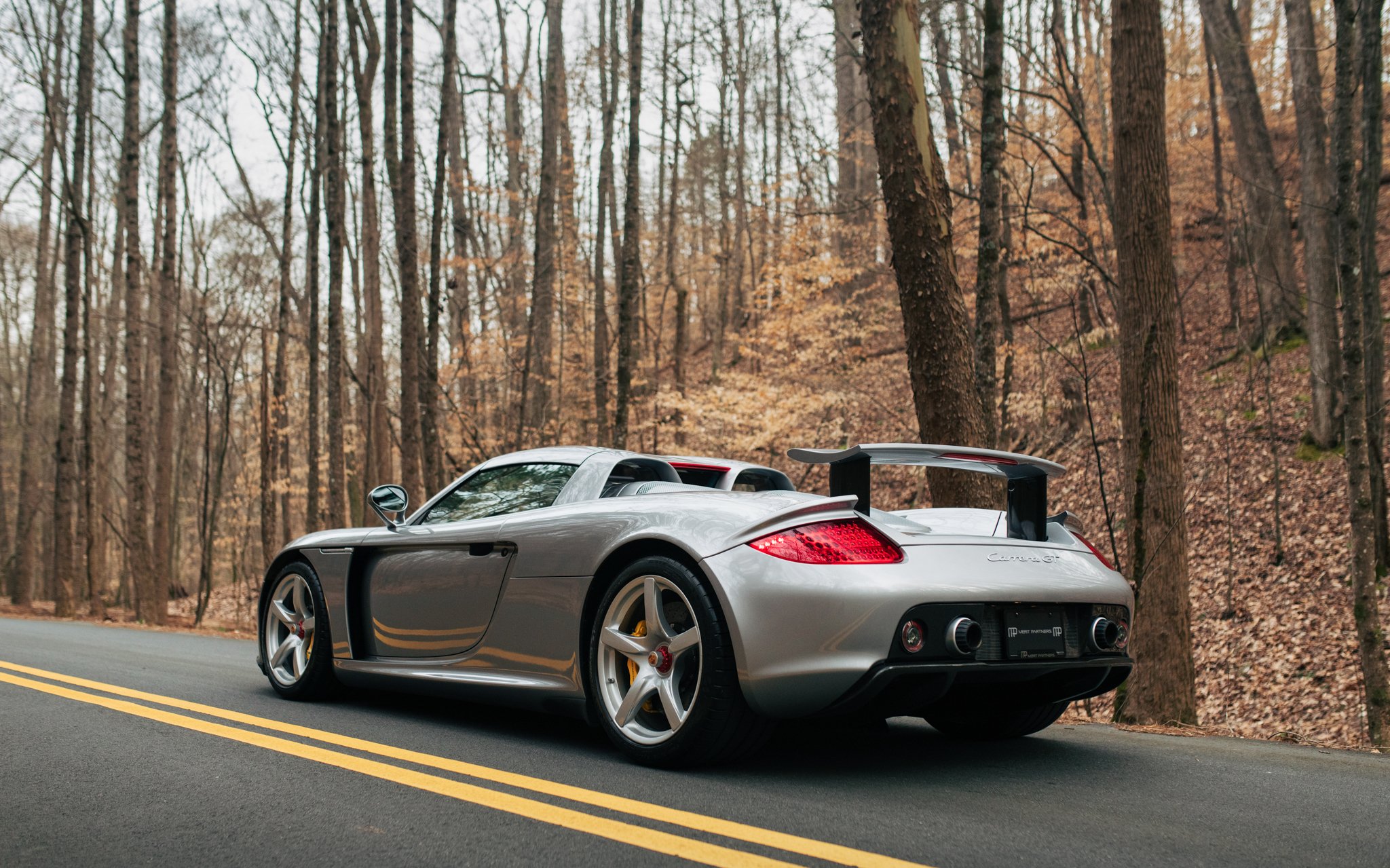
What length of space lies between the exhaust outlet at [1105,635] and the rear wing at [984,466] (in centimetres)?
40

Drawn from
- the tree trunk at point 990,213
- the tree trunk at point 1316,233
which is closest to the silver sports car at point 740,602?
the tree trunk at point 990,213

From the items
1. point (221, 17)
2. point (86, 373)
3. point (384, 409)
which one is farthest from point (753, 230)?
point (86, 373)

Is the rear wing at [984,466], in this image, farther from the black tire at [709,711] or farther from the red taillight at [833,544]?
the black tire at [709,711]

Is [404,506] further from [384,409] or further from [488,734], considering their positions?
[384,409]

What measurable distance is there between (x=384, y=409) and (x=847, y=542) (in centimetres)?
1904

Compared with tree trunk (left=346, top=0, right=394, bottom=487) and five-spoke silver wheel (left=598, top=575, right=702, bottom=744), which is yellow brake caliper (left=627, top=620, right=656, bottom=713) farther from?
tree trunk (left=346, top=0, right=394, bottom=487)

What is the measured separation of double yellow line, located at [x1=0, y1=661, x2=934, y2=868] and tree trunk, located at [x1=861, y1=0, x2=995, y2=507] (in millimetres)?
4640

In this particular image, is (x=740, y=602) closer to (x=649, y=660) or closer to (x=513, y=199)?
(x=649, y=660)

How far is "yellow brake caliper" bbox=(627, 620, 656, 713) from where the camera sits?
12.3ft

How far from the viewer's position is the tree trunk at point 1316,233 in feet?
45.0

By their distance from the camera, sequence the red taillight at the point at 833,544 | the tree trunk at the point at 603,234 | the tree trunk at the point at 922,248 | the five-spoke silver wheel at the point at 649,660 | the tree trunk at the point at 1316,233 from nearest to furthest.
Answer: the red taillight at the point at 833,544
the five-spoke silver wheel at the point at 649,660
the tree trunk at the point at 922,248
the tree trunk at the point at 1316,233
the tree trunk at the point at 603,234

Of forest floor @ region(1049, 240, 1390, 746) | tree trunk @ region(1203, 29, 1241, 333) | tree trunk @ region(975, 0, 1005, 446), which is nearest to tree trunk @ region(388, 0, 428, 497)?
tree trunk @ region(975, 0, 1005, 446)

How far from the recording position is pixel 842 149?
985 inches

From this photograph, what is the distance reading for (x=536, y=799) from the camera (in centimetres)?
312
